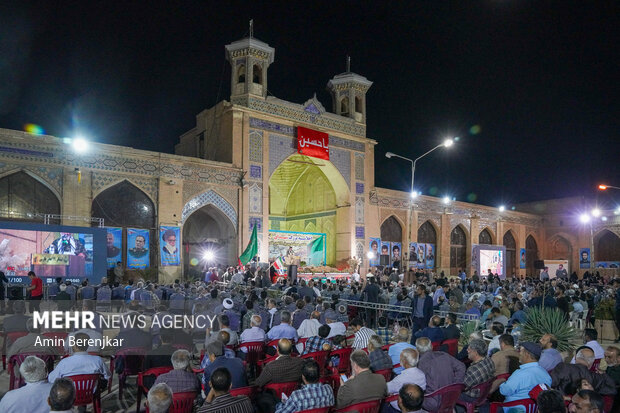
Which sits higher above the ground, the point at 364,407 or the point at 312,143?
the point at 312,143

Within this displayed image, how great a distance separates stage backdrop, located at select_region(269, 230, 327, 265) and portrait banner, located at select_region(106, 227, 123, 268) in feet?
30.7

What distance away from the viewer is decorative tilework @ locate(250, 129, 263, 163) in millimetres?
23781

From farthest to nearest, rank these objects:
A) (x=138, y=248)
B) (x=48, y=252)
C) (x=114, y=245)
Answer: (x=138, y=248) → (x=114, y=245) → (x=48, y=252)

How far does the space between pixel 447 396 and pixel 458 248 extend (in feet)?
103

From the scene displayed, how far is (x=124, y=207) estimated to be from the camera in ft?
65.1

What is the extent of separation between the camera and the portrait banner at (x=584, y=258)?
117ft

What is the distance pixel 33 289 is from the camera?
11.5 metres

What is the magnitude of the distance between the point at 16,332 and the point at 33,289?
562cm

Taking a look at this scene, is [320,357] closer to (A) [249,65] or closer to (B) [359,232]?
(A) [249,65]

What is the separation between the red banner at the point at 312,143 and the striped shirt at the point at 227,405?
22126 mm

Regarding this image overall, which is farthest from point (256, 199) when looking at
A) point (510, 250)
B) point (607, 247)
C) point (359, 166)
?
point (607, 247)

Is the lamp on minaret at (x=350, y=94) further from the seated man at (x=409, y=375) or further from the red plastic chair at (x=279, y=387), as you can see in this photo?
the red plastic chair at (x=279, y=387)

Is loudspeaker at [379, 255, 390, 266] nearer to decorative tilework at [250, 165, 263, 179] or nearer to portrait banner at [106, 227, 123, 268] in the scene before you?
decorative tilework at [250, 165, 263, 179]

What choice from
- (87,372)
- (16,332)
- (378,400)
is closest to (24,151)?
(16,332)
